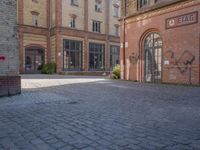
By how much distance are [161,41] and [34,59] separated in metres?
18.5

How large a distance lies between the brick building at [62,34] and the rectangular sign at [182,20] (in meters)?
16.8

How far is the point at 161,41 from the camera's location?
49.1 feet

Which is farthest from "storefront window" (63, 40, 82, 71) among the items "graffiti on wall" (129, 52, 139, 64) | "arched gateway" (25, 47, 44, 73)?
"graffiti on wall" (129, 52, 139, 64)

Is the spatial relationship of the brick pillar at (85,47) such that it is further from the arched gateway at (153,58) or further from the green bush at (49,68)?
the arched gateway at (153,58)

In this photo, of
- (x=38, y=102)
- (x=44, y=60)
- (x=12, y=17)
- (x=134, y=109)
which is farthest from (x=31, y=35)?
(x=134, y=109)

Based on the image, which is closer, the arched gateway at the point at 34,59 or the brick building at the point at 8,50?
the brick building at the point at 8,50

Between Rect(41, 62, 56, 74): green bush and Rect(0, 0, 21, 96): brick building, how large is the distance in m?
19.0

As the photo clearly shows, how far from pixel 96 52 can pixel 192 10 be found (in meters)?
21.0

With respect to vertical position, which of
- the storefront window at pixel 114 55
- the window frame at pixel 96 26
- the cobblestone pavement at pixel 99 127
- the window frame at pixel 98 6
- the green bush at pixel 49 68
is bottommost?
the cobblestone pavement at pixel 99 127

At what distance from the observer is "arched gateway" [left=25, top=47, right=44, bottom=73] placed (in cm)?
2783

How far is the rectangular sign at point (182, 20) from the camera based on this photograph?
1267 centimetres

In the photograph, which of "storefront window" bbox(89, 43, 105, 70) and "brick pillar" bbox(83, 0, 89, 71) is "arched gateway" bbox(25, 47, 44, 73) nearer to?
"brick pillar" bbox(83, 0, 89, 71)

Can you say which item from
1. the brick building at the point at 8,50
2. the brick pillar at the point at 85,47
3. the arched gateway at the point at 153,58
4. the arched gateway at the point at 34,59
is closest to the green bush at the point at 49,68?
the arched gateway at the point at 34,59

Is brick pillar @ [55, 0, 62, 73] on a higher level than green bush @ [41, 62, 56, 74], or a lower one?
higher
